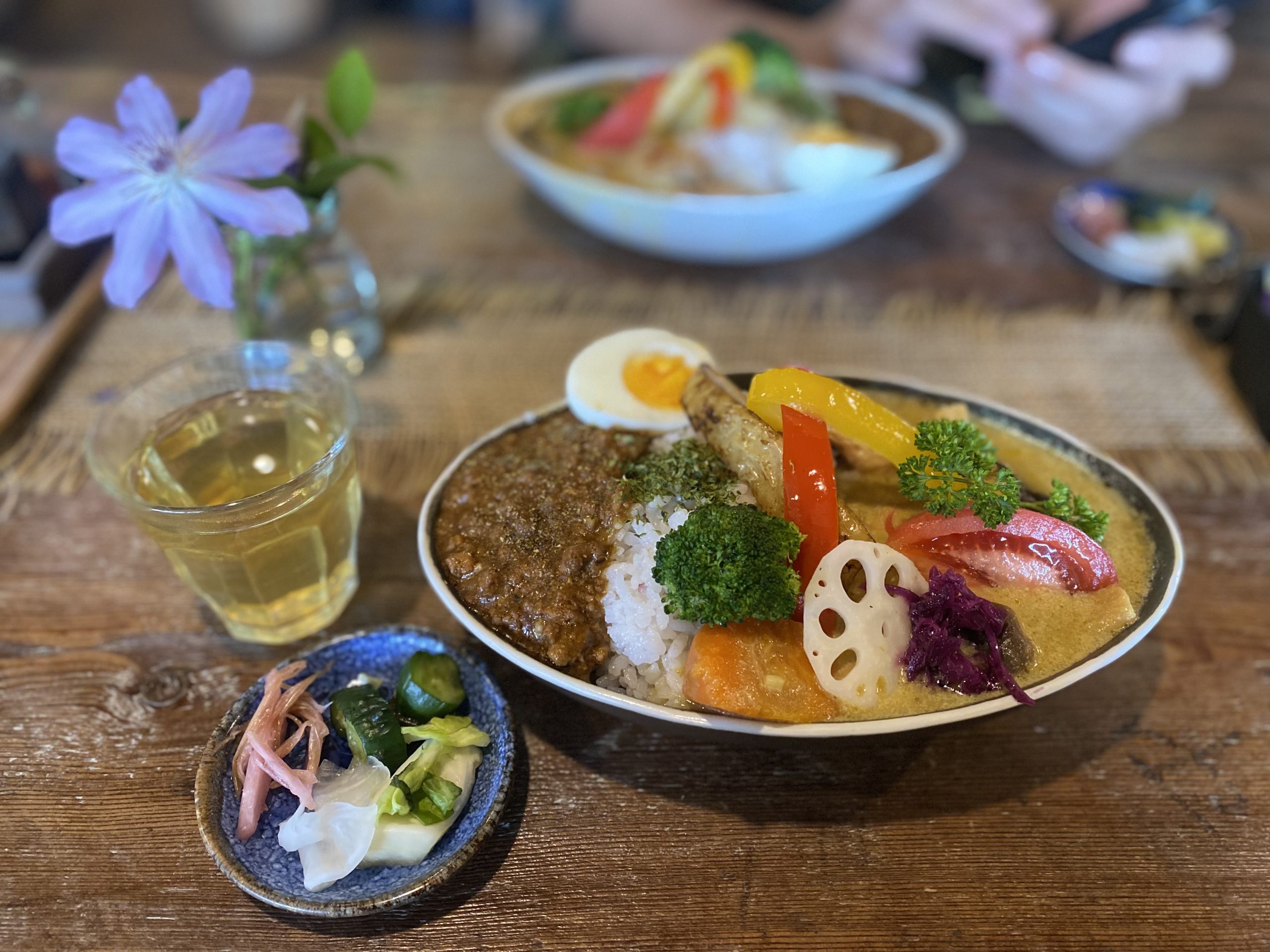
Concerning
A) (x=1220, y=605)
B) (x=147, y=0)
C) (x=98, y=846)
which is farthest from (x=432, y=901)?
(x=147, y=0)

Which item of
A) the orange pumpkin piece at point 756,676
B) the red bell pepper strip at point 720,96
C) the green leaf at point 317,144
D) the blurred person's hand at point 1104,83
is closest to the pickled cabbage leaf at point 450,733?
the orange pumpkin piece at point 756,676

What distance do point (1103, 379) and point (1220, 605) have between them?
82cm

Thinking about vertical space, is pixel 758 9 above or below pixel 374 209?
above

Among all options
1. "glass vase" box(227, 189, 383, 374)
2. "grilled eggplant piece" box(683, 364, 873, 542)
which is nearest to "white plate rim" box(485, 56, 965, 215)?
"glass vase" box(227, 189, 383, 374)

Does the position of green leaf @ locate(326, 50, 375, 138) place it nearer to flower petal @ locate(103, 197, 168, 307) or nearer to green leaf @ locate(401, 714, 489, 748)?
flower petal @ locate(103, 197, 168, 307)

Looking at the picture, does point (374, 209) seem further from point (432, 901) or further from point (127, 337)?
point (432, 901)

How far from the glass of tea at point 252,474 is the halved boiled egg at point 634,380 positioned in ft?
1.54

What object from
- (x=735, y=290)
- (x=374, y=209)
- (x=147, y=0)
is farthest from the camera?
(x=147, y=0)

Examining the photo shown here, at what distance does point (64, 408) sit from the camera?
85.6 inches

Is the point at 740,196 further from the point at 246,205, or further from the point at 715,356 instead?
the point at 246,205

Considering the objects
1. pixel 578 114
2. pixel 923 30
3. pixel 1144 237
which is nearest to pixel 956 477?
pixel 1144 237

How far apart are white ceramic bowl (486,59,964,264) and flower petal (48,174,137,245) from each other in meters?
1.29

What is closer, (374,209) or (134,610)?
(134,610)

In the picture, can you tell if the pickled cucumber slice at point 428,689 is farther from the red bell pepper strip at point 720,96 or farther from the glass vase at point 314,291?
the red bell pepper strip at point 720,96
